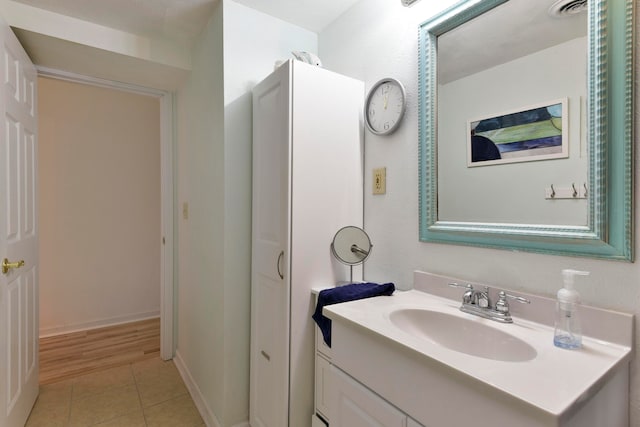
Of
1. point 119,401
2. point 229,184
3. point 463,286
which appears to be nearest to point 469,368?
point 463,286

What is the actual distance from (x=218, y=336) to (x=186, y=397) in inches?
28.1

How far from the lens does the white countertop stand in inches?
24.1

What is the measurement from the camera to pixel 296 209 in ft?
4.59

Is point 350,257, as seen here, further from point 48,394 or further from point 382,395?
point 48,394

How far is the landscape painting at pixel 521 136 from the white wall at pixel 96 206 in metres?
3.12

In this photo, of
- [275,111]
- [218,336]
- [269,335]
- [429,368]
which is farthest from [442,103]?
[218,336]

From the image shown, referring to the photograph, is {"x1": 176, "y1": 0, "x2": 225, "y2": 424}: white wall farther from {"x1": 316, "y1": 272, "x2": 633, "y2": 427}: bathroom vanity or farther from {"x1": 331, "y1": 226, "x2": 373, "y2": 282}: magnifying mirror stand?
{"x1": 316, "y1": 272, "x2": 633, "y2": 427}: bathroom vanity

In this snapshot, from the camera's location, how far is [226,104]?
165cm

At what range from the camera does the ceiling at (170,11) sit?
1672 mm

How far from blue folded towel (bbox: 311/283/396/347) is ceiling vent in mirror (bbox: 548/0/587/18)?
3.40 feet

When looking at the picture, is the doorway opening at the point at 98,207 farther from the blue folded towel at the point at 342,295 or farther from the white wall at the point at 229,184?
the blue folded towel at the point at 342,295

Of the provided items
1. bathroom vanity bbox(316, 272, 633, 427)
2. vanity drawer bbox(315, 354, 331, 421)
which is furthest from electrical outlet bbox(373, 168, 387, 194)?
vanity drawer bbox(315, 354, 331, 421)

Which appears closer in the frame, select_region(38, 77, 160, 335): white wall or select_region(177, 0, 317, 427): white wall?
select_region(177, 0, 317, 427): white wall

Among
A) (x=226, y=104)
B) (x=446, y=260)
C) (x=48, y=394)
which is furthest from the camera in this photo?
(x=48, y=394)
